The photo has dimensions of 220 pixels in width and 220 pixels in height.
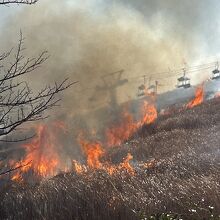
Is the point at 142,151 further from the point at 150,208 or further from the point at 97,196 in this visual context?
the point at 150,208

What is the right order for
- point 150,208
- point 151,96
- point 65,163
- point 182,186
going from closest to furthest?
point 150,208 < point 182,186 < point 65,163 < point 151,96

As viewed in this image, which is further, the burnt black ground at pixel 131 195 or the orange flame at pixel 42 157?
the orange flame at pixel 42 157

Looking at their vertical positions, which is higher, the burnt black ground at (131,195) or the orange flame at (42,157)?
the orange flame at (42,157)

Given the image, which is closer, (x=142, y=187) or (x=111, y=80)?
(x=142, y=187)

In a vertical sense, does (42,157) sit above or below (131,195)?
above

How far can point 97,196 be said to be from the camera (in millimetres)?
7180

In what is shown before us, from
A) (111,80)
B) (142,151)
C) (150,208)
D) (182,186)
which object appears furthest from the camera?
(111,80)

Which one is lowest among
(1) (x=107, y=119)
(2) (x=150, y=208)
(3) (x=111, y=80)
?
(2) (x=150, y=208)

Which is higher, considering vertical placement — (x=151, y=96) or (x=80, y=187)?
(x=151, y=96)

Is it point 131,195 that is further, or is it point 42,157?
point 42,157

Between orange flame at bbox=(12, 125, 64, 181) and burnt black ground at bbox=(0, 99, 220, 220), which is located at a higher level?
orange flame at bbox=(12, 125, 64, 181)

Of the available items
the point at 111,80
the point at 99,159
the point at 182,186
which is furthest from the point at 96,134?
the point at 182,186

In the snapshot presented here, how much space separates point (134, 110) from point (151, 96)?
946 centimetres

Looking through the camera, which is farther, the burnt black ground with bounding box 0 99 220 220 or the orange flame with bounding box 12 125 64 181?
the orange flame with bounding box 12 125 64 181
